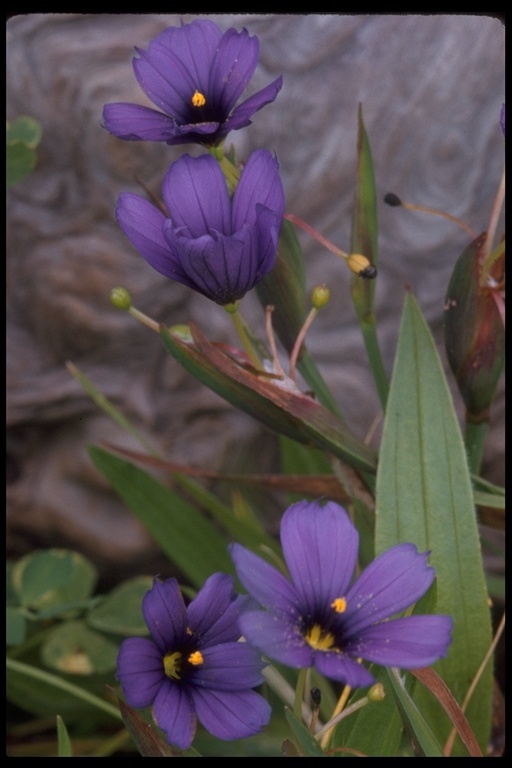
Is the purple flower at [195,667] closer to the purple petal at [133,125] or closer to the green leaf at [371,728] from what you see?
the green leaf at [371,728]

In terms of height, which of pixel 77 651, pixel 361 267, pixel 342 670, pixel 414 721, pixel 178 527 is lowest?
pixel 77 651

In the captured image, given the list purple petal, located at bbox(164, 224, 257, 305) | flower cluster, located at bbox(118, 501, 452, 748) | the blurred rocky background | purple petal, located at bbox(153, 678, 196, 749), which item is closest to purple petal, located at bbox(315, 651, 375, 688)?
flower cluster, located at bbox(118, 501, 452, 748)

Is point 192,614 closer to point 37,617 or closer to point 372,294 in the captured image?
point 372,294

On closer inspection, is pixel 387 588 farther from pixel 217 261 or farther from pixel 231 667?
pixel 217 261

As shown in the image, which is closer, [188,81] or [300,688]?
[300,688]

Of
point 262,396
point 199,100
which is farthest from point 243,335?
point 199,100
